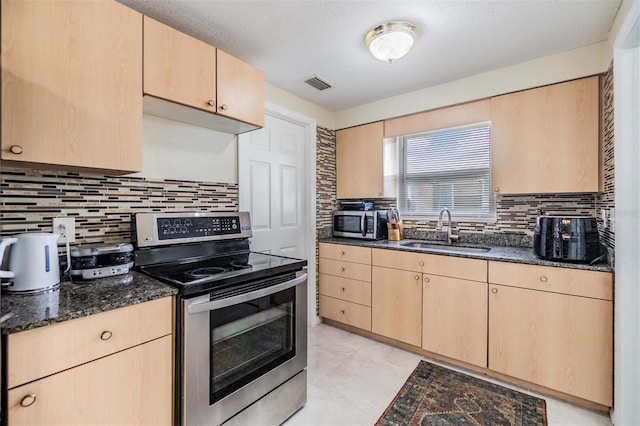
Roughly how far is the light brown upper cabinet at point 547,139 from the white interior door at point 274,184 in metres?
1.70

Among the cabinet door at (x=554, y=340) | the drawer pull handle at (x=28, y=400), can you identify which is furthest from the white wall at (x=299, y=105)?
the drawer pull handle at (x=28, y=400)

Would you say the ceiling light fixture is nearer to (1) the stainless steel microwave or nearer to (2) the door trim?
(2) the door trim

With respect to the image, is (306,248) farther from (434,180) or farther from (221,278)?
(221,278)

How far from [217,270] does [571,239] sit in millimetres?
2054

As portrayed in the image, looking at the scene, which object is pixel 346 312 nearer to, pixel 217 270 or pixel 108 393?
pixel 217 270

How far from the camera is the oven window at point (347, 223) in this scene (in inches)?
117

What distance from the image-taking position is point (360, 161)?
3162 mm

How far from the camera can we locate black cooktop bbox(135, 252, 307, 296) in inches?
52.2

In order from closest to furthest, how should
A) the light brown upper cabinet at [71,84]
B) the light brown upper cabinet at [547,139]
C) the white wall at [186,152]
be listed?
1. the light brown upper cabinet at [71,84]
2. the white wall at [186,152]
3. the light brown upper cabinet at [547,139]

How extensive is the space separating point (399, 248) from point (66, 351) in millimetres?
2127

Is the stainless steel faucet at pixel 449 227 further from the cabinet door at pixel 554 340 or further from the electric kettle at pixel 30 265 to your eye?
the electric kettle at pixel 30 265

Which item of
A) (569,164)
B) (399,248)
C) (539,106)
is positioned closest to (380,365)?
(399,248)

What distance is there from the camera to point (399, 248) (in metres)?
2.51

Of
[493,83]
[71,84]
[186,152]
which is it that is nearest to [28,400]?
[71,84]
